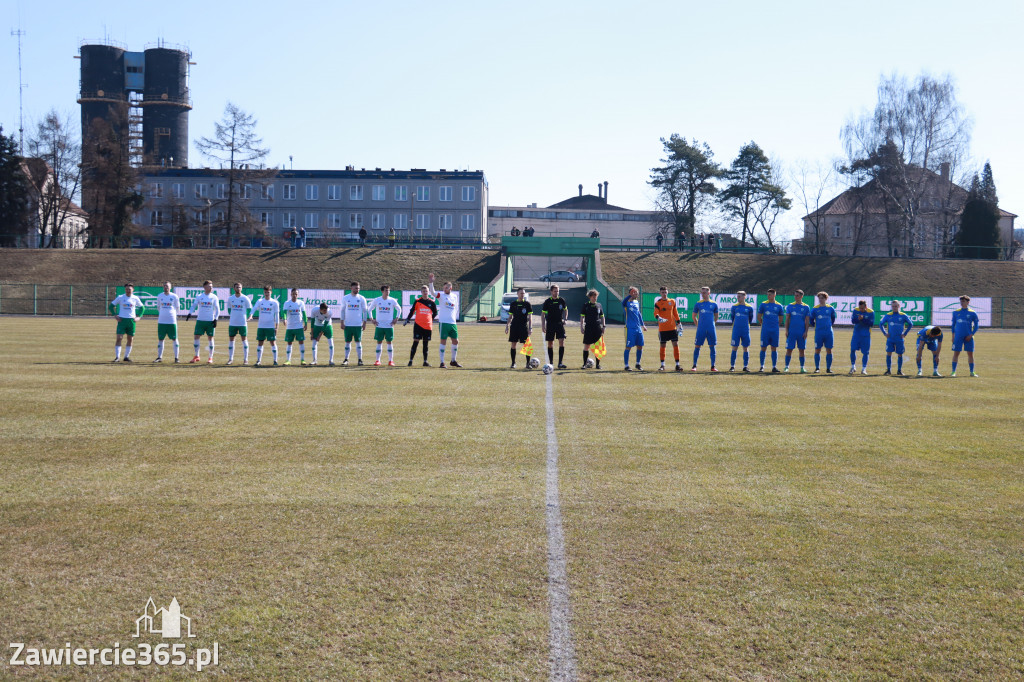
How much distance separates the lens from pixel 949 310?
160 feet

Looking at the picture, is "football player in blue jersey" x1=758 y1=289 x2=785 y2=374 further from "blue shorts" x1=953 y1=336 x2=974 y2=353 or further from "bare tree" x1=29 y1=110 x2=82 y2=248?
"bare tree" x1=29 y1=110 x2=82 y2=248

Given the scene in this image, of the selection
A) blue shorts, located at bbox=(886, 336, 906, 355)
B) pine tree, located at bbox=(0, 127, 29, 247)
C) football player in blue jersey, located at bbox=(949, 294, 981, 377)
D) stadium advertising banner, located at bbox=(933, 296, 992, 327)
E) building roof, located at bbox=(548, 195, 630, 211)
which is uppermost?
building roof, located at bbox=(548, 195, 630, 211)

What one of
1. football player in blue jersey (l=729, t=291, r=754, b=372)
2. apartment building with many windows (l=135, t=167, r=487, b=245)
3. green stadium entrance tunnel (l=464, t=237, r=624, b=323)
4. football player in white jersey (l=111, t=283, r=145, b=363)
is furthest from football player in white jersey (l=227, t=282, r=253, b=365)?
apartment building with many windows (l=135, t=167, r=487, b=245)

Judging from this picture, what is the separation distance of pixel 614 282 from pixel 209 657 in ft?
190

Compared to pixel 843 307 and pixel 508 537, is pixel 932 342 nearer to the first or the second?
pixel 508 537

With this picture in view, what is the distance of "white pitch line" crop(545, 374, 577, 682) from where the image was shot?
4.00 meters

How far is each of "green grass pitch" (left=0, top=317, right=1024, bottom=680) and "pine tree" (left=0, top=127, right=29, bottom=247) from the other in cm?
7061

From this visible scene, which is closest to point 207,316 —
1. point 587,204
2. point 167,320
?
point 167,320

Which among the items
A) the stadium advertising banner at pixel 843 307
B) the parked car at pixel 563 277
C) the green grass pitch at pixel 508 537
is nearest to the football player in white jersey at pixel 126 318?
the green grass pitch at pixel 508 537

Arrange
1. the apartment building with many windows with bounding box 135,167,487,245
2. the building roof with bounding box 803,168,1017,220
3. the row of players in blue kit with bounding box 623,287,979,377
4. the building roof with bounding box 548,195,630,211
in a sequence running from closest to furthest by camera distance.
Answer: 1. the row of players in blue kit with bounding box 623,287,979,377
2. the building roof with bounding box 803,168,1017,220
3. the apartment building with many windows with bounding box 135,167,487,245
4. the building roof with bounding box 548,195,630,211

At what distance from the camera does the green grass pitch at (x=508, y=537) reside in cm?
421

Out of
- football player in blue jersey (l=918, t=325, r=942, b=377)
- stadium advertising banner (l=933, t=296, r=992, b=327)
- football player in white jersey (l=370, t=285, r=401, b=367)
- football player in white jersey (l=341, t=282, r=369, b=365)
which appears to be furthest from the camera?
stadium advertising banner (l=933, t=296, r=992, b=327)

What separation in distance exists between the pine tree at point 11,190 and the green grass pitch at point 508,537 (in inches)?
2780

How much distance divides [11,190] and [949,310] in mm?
76225
